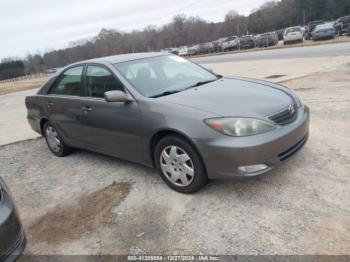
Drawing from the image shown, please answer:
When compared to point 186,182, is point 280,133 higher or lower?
higher

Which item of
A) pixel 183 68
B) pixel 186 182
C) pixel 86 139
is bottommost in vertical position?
pixel 186 182

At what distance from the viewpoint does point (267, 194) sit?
3.56 m

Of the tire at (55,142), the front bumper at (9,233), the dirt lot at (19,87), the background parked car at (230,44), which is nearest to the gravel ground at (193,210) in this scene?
the front bumper at (9,233)

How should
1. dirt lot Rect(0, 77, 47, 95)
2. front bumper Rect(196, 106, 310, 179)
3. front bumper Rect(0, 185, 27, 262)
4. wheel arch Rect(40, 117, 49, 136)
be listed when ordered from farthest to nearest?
1. dirt lot Rect(0, 77, 47, 95)
2. wheel arch Rect(40, 117, 49, 136)
3. front bumper Rect(196, 106, 310, 179)
4. front bumper Rect(0, 185, 27, 262)

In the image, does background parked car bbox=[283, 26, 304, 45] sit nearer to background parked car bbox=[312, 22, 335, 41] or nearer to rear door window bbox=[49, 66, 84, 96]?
background parked car bbox=[312, 22, 335, 41]

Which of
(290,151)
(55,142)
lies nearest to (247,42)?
(55,142)

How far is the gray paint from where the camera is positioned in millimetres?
3326

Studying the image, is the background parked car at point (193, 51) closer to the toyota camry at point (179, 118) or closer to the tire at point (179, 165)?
the toyota camry at point (179, 118)

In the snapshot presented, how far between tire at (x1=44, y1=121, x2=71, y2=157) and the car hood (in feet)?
8.36

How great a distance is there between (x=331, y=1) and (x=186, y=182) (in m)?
72.5

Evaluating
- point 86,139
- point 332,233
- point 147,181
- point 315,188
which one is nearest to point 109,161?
point 86,139

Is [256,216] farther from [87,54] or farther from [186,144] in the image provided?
[87,54]

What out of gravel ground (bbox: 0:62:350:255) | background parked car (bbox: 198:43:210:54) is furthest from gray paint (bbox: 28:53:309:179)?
background parked car (bbox: 198:43:210:54)

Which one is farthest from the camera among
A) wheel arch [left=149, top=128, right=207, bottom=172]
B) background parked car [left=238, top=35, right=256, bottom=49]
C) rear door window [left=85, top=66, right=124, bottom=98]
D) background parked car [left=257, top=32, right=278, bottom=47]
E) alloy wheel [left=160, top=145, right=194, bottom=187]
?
background parked car [left=238, top=35, right=256, bottom=49]
